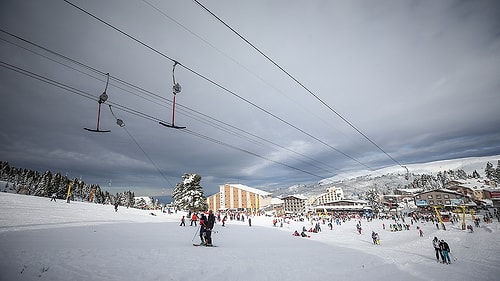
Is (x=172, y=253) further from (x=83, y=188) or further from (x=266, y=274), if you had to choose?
(x=83, y=188)

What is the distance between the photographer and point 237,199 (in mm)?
108688

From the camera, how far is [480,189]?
11175 centimetres

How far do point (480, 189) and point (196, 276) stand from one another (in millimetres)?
164604

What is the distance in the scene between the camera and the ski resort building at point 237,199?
105938 mm

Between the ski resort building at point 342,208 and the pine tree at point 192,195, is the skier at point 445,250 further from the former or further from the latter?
the ski resort building at point 342,208

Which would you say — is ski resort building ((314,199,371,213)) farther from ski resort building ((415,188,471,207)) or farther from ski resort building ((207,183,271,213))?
ski resort building ((207,183,271,213))

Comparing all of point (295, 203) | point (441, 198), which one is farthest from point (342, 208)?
point (441, 198)

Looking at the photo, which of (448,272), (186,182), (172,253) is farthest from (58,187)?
(448,272)

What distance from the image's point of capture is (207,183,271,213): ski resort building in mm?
105938

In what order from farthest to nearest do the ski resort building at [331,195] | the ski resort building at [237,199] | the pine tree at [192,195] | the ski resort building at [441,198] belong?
the ski resort building at [331,195], the ski resort building at [237,199], the ski resort building at [441,198], the pine tree at [192,195]

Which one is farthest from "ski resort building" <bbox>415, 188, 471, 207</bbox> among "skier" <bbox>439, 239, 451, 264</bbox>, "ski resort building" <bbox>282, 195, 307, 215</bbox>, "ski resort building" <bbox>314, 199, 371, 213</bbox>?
"skier" <bbox>439, 239, 451, 264</bbox>

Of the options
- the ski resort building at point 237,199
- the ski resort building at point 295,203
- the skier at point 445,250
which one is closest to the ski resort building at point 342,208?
the ski resort building at point 295,203

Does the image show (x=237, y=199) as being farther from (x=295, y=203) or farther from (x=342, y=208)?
(x=342, y=208)

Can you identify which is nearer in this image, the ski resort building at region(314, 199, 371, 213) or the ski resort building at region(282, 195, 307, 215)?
the ski resort building at region(314, 199, 371, 213)
